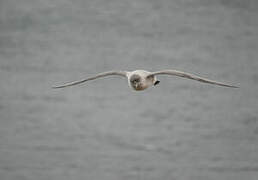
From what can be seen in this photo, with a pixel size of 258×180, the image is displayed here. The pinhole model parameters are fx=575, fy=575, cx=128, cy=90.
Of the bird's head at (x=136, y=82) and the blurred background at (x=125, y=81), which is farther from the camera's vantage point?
the blurred background at (x=125, y=81)

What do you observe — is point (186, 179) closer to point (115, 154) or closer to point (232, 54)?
point (115, 154)

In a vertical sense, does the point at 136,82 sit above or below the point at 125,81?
above

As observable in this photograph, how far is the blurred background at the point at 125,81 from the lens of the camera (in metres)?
3.93

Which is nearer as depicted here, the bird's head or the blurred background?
the bird's head

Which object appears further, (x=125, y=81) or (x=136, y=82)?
(x=125, y=81)

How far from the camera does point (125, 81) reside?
4000 millimetres

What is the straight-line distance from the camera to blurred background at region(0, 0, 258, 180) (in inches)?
155

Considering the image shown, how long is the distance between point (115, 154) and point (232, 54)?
3.68 feet

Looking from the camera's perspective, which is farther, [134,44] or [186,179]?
[134,44]

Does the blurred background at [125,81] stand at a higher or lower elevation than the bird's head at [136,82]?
lower

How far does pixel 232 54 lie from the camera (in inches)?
164

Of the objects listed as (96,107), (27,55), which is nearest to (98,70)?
(96,107)

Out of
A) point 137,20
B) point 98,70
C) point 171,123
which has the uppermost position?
point 137,20

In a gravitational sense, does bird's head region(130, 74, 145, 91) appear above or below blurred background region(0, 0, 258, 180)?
above
